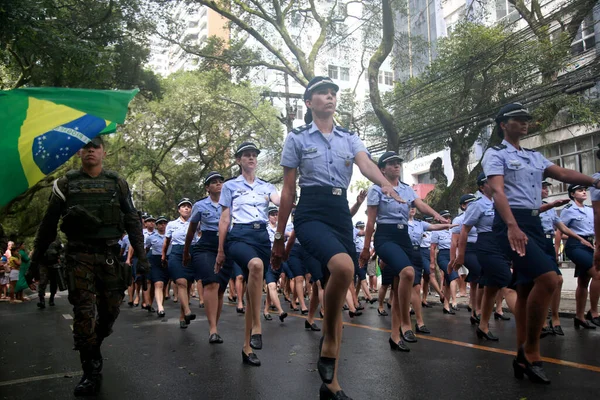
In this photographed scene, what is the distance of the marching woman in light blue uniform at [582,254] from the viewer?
7828 mm

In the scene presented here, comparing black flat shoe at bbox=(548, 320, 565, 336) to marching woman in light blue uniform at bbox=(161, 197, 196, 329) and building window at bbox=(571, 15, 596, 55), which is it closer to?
marching woman in light blue uniform at bbox=(161, 197, 196, 329)

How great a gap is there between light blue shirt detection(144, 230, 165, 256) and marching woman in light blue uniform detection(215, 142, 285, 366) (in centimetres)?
674

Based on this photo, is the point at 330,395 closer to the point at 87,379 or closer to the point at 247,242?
the point at 87,379

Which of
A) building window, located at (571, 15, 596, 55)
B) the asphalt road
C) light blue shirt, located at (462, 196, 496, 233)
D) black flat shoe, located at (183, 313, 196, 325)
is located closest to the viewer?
the asphalt road

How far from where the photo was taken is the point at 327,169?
4.37 m

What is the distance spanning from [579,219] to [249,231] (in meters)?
4.86

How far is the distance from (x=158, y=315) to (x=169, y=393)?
22.9 feet

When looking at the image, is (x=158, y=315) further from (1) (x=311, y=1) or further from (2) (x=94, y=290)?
(1) (x=311, y=1)

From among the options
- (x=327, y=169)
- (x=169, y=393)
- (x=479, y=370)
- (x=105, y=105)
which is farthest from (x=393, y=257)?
(x=105, y=105)

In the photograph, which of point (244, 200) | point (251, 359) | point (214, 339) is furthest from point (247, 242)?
point (214, 339)

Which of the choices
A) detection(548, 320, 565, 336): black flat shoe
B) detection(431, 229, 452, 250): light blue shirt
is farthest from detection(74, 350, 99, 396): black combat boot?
detection(431, 229, 452, 250): light blue shirt

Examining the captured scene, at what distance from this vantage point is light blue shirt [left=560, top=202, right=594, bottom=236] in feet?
26.7

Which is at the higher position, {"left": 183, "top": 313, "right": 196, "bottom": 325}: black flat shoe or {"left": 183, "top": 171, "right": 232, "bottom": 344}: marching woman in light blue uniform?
{"left": 183, "top": 171, "right": 232, "bottom": 344}: marching woman in light blue uniform

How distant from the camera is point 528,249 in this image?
4.46 meters
